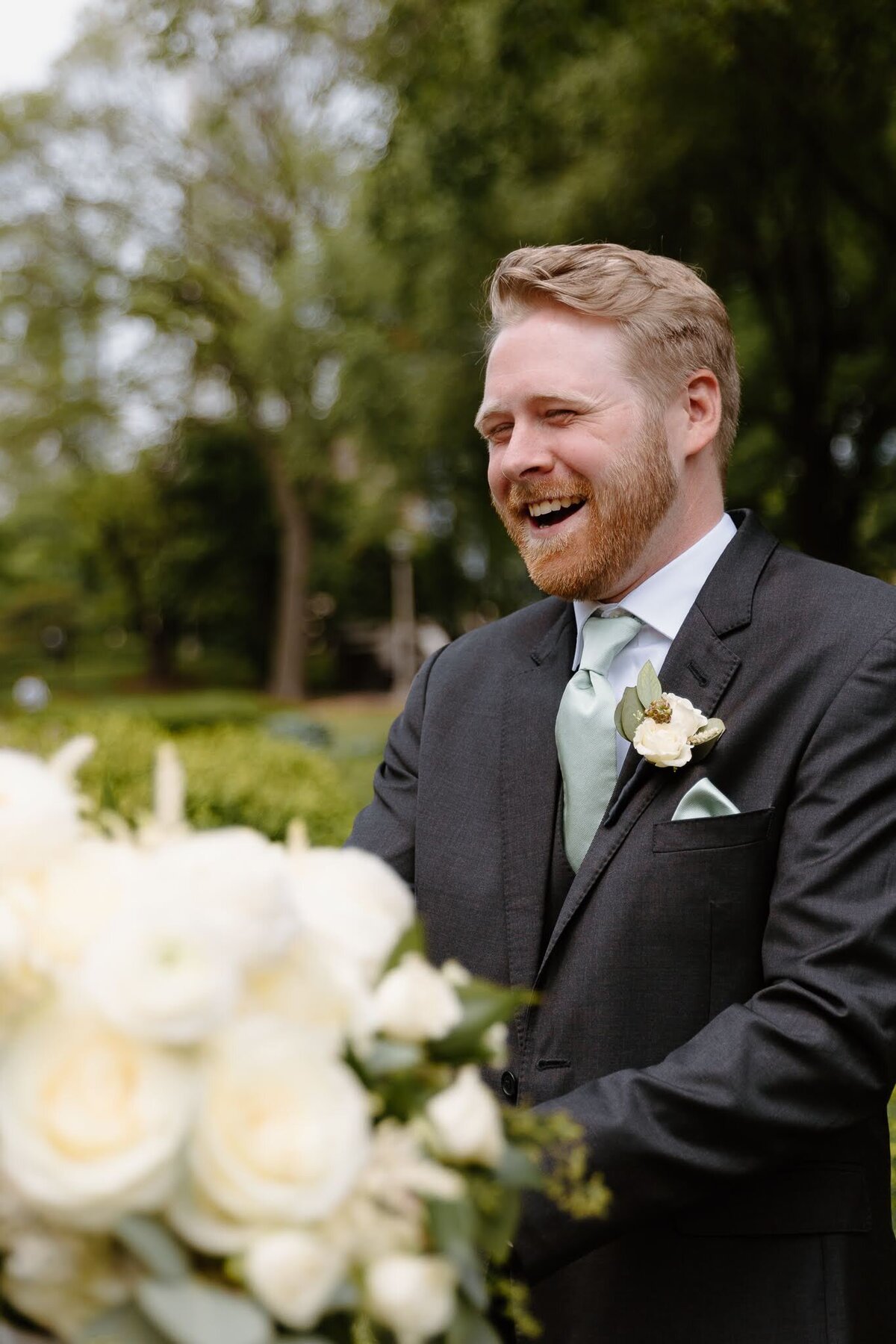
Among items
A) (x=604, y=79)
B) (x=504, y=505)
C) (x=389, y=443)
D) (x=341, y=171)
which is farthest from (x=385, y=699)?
(x=504, y=505)

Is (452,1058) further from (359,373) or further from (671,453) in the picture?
(359,373)

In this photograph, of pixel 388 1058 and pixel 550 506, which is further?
pixel 550 506

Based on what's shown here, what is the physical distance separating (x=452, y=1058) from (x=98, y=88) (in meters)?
33.6

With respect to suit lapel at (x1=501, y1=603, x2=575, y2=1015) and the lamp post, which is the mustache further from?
the lamp post

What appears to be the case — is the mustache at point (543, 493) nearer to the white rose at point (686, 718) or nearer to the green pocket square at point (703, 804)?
the white rose at point (686, 718)

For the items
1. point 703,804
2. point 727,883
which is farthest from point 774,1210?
point 703,804

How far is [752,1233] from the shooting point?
6.51 feet

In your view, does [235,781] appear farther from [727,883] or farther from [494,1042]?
[494,1042]

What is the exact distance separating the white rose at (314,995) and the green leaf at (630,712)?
3.73 ft

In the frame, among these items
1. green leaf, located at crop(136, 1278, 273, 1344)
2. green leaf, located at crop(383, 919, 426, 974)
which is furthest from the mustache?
green leaf, located at crop(136, 1278, 273, 1344)

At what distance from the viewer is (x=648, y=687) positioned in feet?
7.15

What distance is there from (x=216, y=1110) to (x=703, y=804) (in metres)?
1.25

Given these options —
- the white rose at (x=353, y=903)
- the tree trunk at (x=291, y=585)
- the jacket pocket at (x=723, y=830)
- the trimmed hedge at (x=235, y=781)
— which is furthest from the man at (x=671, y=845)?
the tree trunk at (x=291, y=585)

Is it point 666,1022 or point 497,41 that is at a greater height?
point 497,41
